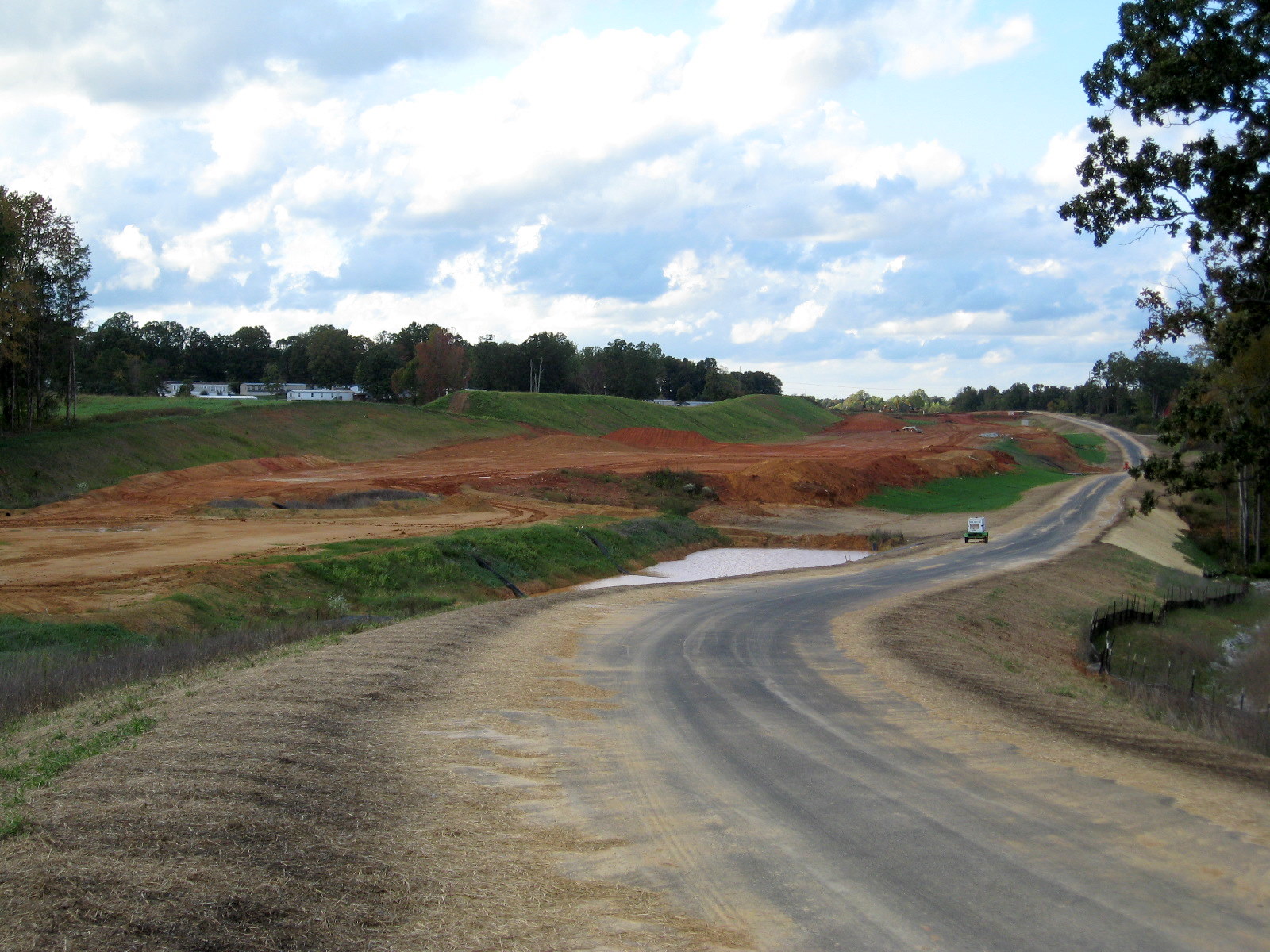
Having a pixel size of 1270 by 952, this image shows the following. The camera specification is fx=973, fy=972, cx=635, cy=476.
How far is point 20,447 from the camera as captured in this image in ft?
174

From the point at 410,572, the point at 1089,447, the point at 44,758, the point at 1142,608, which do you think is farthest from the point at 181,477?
the point at 1089,447

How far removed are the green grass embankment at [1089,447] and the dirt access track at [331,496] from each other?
330 inches

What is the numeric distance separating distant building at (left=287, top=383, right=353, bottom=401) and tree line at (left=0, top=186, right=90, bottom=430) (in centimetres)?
7194

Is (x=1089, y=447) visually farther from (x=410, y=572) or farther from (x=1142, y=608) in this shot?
(x=410, y=572)

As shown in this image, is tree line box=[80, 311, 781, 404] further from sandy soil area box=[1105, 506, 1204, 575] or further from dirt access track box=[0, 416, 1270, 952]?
dirt access track box=[0, 416, 1270, 952]

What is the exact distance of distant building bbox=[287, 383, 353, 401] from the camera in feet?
453

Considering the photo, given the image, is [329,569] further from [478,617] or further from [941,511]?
[941,511]

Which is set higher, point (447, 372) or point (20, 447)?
point (447, 372)

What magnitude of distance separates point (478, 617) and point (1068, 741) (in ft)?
42.3

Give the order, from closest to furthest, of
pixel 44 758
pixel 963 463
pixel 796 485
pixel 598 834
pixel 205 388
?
pixel 598 834 < pixel 44 758 < pixel 796 485 < pixel 963 463 < pixel 205 388

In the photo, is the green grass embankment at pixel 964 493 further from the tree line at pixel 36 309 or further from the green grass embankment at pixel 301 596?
the tree line at pixel 36 309

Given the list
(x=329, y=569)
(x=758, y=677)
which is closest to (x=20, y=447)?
(x=329, y=569)

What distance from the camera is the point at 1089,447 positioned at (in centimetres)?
12669

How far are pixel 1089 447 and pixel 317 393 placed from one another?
347ft
